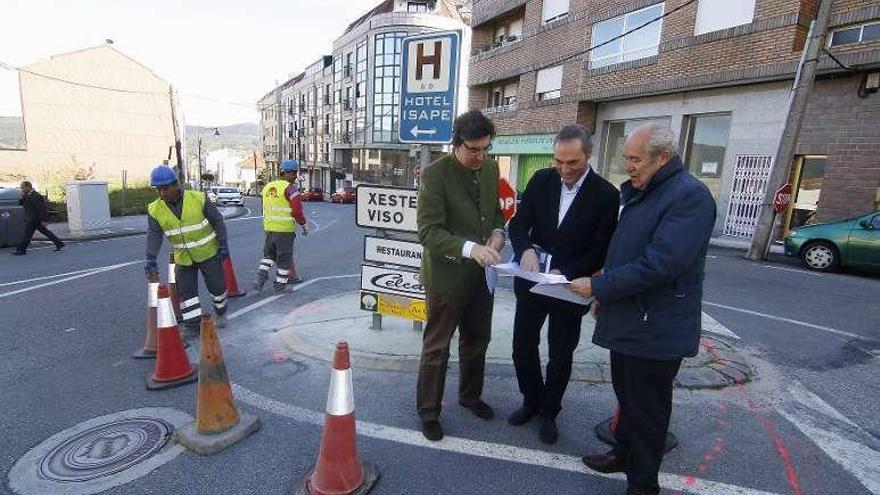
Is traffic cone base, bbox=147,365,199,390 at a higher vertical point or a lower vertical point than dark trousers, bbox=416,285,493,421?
lower

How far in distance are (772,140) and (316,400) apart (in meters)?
13.8

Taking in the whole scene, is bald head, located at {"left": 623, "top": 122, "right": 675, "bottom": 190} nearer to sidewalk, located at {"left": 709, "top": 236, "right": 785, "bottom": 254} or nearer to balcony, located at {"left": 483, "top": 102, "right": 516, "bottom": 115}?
sidewalk, located at {"left": 709, "top": 236, "right": 785, "bottom": 254}

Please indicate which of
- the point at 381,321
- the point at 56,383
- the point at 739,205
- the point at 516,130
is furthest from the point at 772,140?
the point at 56,383

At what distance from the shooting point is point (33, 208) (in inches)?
398

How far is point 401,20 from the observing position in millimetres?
42625

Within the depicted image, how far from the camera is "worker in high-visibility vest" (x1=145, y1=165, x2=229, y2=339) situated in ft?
14.5

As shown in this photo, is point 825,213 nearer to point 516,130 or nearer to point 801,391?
point 801,391

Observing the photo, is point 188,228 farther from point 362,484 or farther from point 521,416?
point 521,416

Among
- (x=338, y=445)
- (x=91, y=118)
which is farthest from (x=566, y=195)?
(x=91, y=118)

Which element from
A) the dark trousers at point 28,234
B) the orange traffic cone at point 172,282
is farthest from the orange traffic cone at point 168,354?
the dark trousers at point 28,234

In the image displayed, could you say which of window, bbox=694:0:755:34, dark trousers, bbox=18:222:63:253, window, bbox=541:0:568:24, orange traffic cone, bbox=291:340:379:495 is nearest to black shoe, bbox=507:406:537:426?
orange traffic cone, bbox=291:340:379:495

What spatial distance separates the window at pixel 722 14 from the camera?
1221 centimetres

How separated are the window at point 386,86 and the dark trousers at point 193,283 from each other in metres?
40.7

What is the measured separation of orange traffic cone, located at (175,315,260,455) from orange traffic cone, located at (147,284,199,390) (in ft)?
2.75
